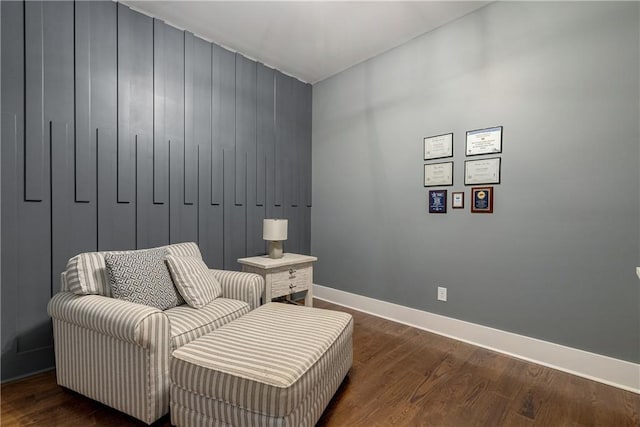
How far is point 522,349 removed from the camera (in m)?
2.17

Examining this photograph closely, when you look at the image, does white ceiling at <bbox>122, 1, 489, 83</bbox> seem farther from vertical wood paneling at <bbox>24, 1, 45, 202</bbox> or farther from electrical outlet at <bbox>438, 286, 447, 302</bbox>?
electrical outlet at <bbox>438, 286, 447, 302</bbox>

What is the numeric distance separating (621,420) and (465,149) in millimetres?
1879

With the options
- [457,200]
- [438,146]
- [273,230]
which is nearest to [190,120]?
[273,230]

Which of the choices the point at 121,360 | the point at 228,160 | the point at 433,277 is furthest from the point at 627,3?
the point at 121,360

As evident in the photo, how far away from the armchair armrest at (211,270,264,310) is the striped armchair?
0.82 ft

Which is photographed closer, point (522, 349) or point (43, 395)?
point (43, 395)

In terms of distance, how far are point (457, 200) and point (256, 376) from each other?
81.9 inches

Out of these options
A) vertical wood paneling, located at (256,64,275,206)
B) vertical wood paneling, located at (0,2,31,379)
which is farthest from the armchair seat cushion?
vertical wood paneling, located at (256,64,275,206)

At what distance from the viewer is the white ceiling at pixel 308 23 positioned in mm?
2312

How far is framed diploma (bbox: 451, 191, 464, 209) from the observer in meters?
2.48

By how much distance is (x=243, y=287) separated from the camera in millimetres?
2148

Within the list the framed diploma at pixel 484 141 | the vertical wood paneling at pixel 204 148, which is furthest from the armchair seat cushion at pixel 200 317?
the framed diploma at pixel 484 141

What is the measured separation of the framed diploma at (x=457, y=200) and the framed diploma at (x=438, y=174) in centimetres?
11

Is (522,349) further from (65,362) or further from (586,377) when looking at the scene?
(65,362)
